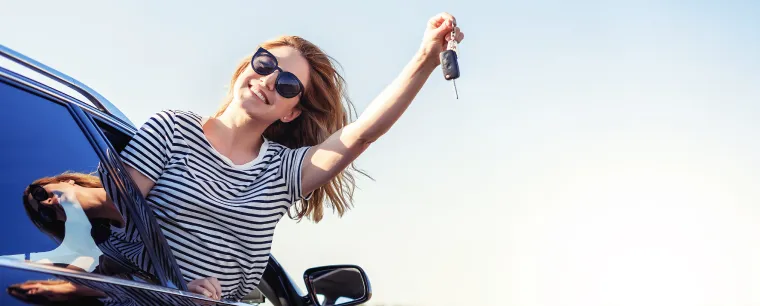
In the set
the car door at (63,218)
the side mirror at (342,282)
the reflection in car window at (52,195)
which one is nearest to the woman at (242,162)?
the side mirror at (342,282)

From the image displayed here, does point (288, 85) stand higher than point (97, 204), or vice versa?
point (288, 85)

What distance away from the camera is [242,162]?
348 cm

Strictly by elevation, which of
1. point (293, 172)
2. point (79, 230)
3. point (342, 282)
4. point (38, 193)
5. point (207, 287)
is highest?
point (38, 193)

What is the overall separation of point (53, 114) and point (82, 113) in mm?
223

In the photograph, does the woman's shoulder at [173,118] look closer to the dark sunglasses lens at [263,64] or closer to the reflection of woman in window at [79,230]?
the dark sunglasses lens at [263,64]

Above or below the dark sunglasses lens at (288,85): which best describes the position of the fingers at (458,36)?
above

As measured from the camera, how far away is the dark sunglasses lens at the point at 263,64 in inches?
143

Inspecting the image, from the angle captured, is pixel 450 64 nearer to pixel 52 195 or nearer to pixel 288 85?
pixel 288 85

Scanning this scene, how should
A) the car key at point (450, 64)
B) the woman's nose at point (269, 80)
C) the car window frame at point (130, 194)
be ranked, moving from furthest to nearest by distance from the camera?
the woman's nose at point (269, 80) < the car key at point (450, 64) < the car window frame at point (130, 194)

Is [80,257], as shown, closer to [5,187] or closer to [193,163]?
[5,187]

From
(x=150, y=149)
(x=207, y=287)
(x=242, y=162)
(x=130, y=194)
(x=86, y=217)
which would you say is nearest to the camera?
(x=86, y=217)

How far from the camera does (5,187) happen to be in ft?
5.91

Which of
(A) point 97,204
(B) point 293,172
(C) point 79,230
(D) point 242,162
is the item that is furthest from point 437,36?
(C) point 79,230

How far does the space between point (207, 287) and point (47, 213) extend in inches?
36.9
